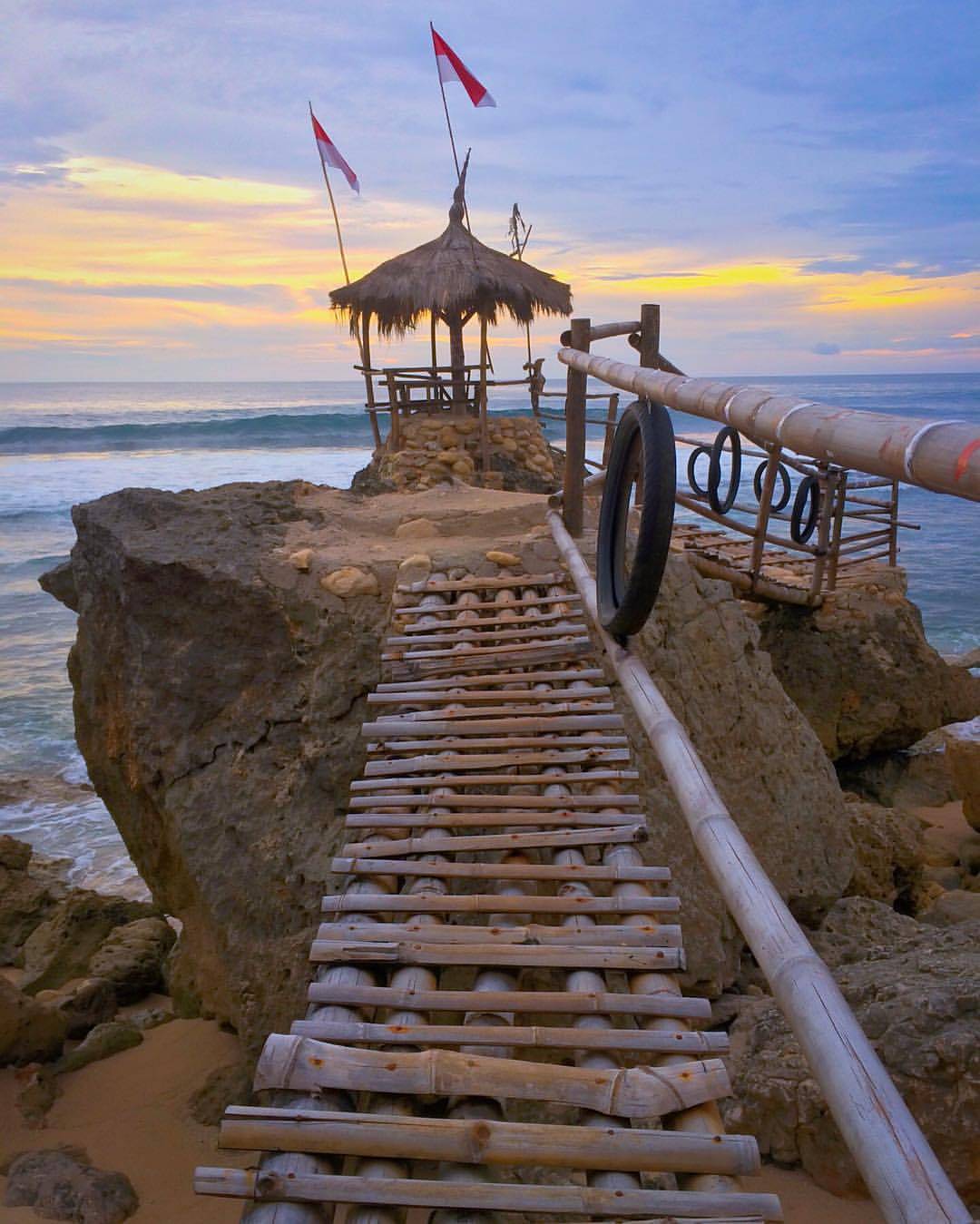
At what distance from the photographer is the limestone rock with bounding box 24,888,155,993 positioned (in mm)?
5129

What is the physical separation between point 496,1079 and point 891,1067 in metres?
1.49

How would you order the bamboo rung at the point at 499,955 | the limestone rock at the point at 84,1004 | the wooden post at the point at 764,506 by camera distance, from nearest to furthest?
the bamboo rung at the point at 499,955, the limestone rock at the point at 84,1004, the wooden post at the point at 764,506

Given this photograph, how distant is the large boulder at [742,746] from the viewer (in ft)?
12.9

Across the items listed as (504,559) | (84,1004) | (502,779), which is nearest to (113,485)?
(84,1004)

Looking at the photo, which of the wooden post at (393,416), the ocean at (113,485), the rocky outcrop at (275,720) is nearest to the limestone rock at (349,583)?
the rocky outcrop at (275,720)

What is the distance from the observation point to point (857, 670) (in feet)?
25.1

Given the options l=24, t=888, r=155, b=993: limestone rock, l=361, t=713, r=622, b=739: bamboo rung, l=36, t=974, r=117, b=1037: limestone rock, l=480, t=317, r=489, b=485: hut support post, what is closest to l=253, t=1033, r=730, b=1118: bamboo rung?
l=361, t=713, r=622, b=739: bamboo rung

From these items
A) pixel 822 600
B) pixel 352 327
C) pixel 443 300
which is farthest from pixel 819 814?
pixel 352 327

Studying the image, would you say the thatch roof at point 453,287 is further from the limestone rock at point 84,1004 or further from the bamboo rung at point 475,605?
the limestone rock at point 84,1004

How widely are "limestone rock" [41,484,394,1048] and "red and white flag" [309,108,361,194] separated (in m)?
9.12

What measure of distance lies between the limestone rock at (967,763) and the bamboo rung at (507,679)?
4.10 metres

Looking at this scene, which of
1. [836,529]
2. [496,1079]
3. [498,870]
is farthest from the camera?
[836,529]

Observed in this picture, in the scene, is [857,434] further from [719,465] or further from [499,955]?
[719,465]

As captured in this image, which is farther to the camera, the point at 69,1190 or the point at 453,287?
the point at 453,287
